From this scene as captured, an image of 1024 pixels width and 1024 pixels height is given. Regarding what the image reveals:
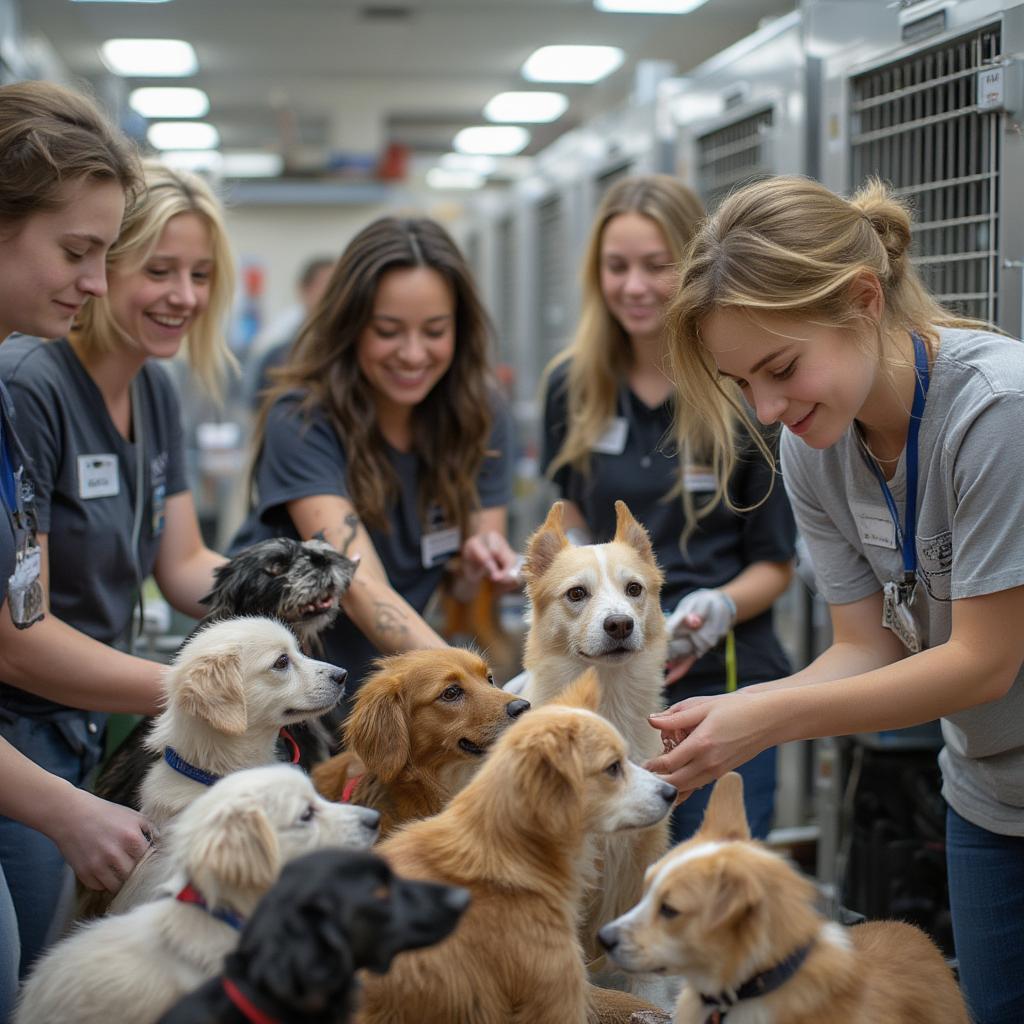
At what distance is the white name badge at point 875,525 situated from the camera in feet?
6.11

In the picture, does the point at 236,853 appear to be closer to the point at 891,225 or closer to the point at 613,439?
the point at 891,225

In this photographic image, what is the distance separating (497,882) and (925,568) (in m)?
0.86

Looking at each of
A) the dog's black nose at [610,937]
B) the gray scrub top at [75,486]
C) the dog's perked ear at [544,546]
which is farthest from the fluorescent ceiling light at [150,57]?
the dog's black nose at [610,937]

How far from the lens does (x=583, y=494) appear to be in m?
2.86

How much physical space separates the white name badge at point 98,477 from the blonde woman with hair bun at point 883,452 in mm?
1220

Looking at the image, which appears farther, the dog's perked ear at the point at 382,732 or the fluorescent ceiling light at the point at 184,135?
the fluorescent ceiling light at the point at 184,135

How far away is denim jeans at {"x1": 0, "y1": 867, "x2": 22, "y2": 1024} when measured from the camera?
1.72 meters

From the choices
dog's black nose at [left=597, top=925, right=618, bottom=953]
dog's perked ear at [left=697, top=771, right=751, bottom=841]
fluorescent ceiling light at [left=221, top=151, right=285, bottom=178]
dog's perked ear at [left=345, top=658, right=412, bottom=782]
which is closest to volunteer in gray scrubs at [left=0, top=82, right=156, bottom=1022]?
dog's perked ear at [left=345, top=658, right=412, bottom=782]

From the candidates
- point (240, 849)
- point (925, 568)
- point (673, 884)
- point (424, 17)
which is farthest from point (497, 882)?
point (424, 17)

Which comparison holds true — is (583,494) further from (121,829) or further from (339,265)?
(121,829)

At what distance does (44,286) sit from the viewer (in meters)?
1.79

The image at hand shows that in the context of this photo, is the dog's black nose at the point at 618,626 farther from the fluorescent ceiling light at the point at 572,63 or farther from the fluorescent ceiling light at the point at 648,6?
the fluorescent ceiling light at the point at 572,63

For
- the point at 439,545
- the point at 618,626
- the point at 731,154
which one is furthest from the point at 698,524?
the point at 731,154

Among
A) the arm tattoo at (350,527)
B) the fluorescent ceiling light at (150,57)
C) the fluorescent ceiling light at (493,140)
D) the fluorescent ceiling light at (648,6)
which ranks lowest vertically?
the arm tattoo at (350,527)
